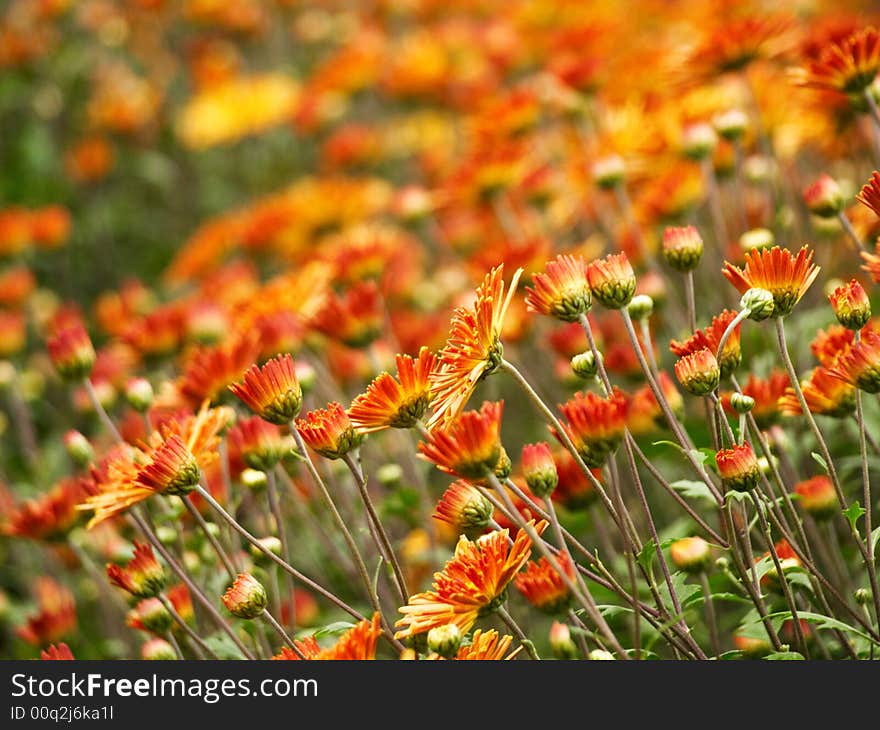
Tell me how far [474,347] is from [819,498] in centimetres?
73

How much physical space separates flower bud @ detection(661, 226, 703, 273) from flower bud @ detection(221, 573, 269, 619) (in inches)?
37.8

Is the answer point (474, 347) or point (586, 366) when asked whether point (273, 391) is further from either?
point (586, 366)

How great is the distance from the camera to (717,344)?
66.2 inches

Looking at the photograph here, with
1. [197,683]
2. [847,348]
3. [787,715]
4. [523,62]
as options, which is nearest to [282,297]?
[197,683]

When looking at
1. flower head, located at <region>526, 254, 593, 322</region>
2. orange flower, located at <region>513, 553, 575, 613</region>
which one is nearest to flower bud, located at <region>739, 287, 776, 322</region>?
flower head, located at <region>526, 254, 593, 322</region>

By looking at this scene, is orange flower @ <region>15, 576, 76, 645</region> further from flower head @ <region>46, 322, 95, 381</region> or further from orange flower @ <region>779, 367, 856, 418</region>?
orange flower @ <region>779, 367, 856, 418</region>

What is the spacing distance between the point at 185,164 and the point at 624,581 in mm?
4680

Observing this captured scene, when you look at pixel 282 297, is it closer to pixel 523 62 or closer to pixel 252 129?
pixel 523 62

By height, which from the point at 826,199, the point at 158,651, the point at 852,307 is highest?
the point at 826,199

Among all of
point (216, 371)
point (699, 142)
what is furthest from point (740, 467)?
point (699, 142)

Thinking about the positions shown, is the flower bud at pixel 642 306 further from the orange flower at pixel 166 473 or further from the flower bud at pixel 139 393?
the flower bud at pixel 139 393

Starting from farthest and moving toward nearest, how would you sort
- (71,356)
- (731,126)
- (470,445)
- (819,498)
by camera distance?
(731,126), (71,356), (819,498), (470,445)

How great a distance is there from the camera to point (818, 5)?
4.68m

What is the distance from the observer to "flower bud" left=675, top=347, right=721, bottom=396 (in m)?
1.59
